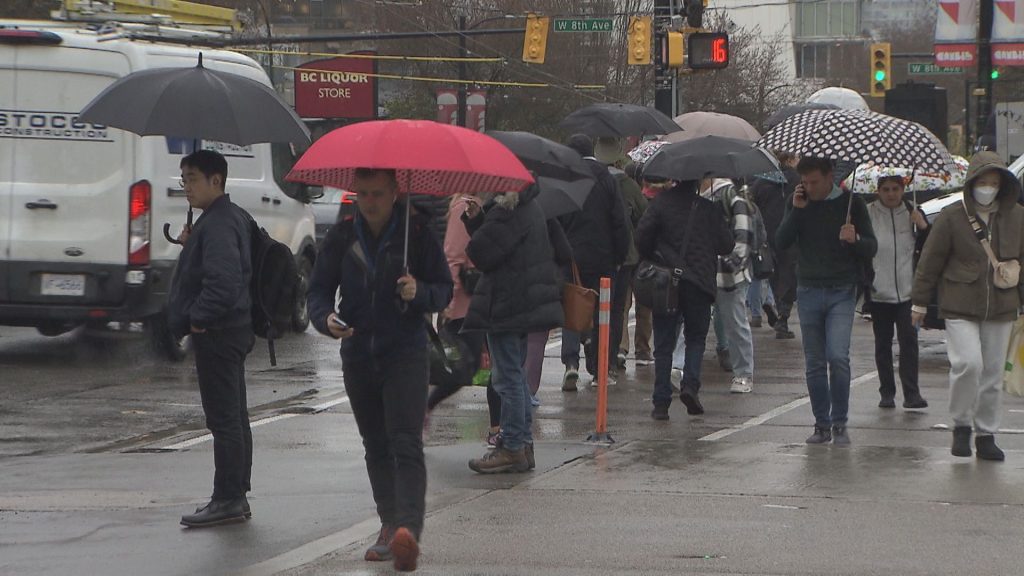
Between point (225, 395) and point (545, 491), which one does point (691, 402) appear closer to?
point (545, 491)

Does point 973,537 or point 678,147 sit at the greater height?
point 678,147

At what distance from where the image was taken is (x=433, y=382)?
31.8ft

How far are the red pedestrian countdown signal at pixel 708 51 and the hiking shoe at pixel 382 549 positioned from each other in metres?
16.5

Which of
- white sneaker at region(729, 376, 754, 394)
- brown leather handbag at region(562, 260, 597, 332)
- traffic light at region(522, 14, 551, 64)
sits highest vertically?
traffic light at region(522, 14, 551, 64)

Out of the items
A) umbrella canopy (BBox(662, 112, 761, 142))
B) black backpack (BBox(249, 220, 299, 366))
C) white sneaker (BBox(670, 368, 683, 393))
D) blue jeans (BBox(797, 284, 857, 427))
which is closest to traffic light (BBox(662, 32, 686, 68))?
umbrella canopy (BBox(662, 112, 761, 142))

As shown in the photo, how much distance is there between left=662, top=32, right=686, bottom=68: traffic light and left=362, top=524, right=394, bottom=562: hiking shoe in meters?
16.7

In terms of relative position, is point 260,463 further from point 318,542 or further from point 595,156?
point 595,156

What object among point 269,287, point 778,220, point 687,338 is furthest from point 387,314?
point 778,220

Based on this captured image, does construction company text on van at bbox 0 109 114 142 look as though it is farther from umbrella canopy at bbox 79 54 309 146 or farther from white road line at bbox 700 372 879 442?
white road line at bbox 700 372 879 442

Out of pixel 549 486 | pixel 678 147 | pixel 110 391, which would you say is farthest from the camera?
pixel 110 391

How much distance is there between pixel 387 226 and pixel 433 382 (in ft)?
9.77

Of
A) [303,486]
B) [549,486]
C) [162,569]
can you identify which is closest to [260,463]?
[303,486]

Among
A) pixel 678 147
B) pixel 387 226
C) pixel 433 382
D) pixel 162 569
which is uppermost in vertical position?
pixel 678 147

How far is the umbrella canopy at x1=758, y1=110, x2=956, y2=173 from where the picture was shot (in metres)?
9.44
